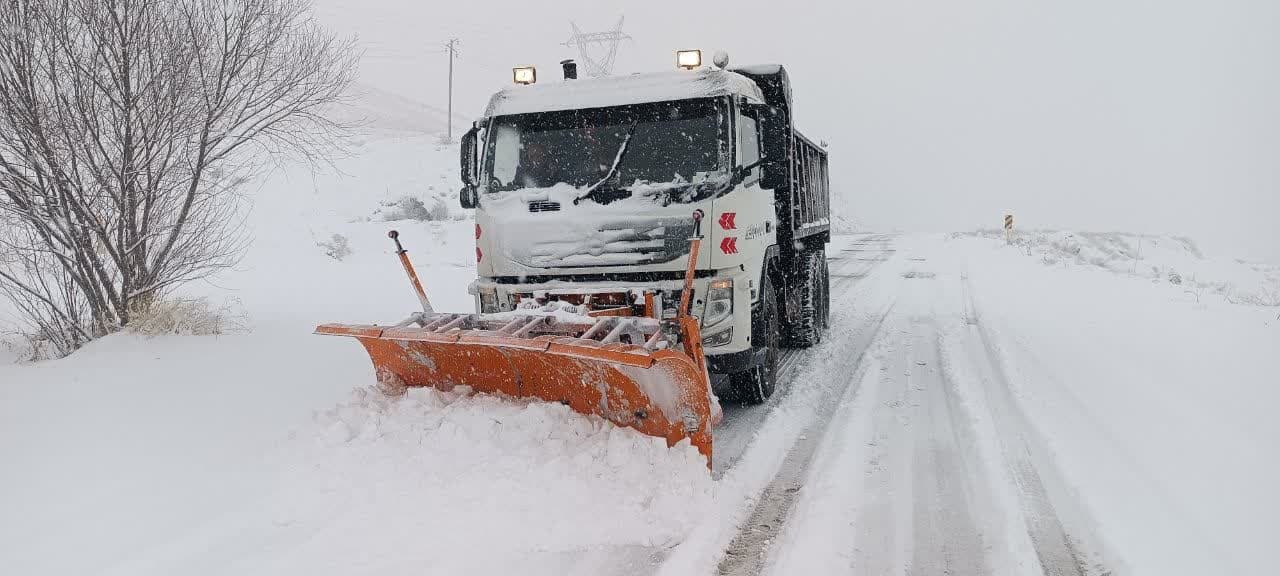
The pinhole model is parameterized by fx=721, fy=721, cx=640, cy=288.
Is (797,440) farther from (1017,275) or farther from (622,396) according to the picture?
(1017,275)

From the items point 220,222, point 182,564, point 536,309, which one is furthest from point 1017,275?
point 182,564

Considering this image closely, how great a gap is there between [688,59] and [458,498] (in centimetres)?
349

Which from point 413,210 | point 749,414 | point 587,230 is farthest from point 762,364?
point 413,210

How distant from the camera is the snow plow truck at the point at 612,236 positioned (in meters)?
4.06

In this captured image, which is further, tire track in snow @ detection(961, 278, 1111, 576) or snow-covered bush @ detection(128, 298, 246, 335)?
snow-covered bush @ detection(128, 298, 246, 335)

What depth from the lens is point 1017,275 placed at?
46.7 feet

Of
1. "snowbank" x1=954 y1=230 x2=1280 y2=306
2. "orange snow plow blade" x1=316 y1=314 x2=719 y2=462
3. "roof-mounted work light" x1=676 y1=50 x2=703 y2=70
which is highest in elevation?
"roof-mounted work light" x1=676 y1=50 x2=703 y2=70

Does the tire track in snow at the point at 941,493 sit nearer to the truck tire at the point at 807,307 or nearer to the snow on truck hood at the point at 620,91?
the truck tire at the point at 807,307

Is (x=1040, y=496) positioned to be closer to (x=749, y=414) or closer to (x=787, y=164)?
(x=749, y=414)

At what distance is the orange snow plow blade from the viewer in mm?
3482

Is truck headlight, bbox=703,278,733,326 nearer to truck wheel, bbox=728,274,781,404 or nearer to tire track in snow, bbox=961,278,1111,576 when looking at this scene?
truck wheel, bbox=728,274,781,404

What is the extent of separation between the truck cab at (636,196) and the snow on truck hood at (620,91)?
0.4 inches

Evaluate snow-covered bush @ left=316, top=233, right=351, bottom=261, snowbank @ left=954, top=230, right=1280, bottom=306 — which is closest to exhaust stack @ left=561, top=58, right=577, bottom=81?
snowbank @ left=954, top=230, right=1280, bottom=306

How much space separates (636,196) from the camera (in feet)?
15.5
